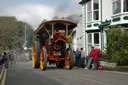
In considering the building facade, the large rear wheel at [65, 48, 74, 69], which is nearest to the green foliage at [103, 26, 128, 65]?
the building facade

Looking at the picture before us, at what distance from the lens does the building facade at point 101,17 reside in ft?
61.3

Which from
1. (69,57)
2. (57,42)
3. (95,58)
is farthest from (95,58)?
(57,42)

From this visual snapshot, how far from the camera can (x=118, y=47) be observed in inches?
640

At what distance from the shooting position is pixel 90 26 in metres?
23.4

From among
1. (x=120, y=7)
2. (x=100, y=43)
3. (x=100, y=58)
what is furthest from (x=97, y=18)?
(x=100, y=58)

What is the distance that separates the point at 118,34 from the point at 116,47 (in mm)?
869

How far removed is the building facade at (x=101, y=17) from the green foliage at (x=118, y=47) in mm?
1887

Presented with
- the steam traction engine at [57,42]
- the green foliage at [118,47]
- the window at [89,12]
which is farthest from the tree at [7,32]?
the green foliage at [118,47]

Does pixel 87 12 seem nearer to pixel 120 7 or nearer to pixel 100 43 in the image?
pixel 100 43

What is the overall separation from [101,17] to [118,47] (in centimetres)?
622

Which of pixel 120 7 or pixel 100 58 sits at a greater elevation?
pixel 120 7

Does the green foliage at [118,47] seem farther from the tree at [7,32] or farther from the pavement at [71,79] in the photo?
the tree at [7,32]

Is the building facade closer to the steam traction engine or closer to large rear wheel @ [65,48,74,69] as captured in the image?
the steam traction engine

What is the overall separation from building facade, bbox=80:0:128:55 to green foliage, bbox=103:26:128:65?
1887 mm
